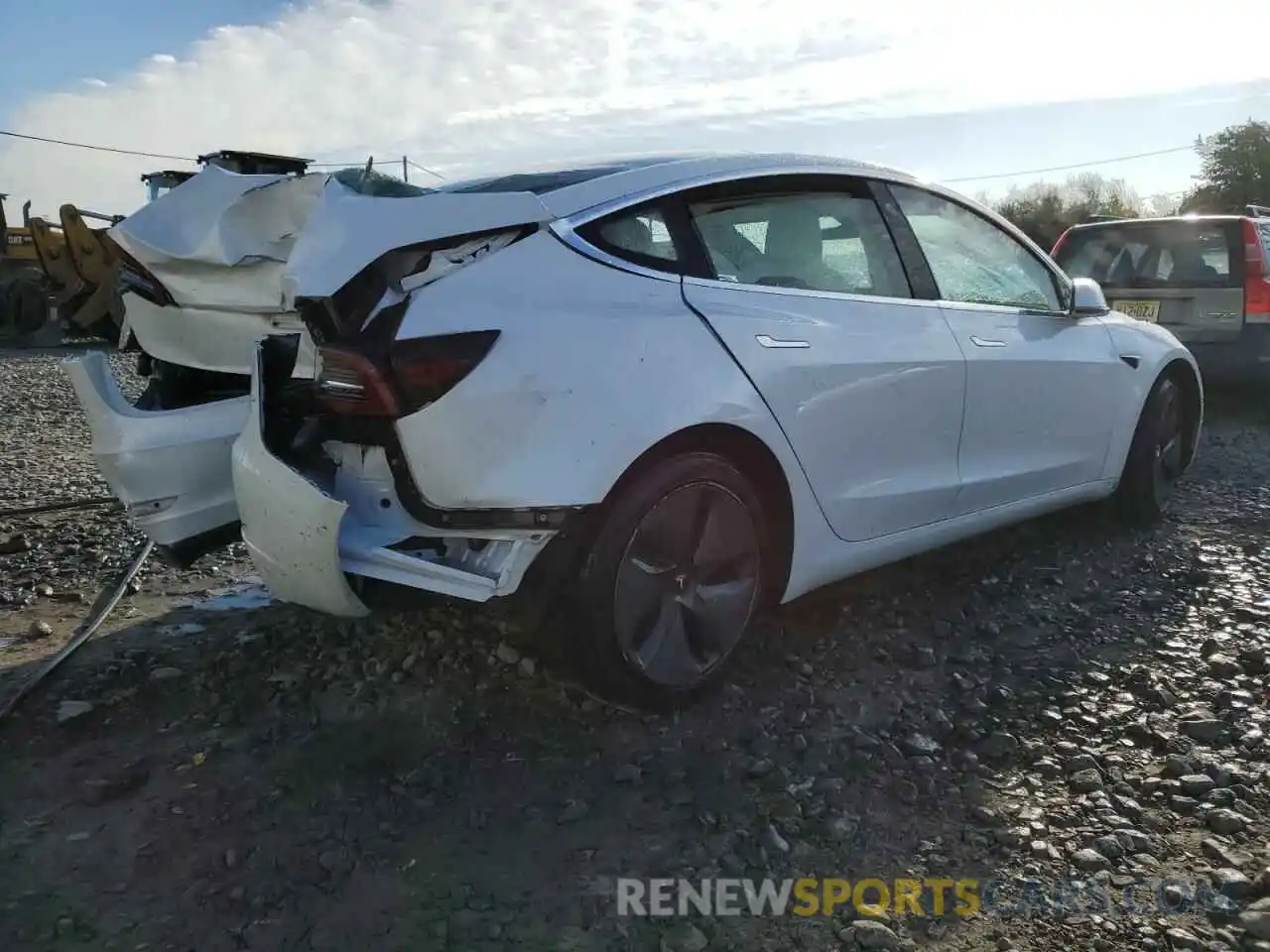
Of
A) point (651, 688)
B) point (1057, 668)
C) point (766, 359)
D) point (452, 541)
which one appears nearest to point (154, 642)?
point (452, 541)

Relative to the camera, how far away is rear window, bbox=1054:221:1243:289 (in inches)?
302

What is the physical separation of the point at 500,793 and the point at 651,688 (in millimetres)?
523

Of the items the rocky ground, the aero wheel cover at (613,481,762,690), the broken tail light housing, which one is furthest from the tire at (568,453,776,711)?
the broken tail light housing

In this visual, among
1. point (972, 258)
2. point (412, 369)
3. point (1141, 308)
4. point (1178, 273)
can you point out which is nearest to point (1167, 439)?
point (972, 258)

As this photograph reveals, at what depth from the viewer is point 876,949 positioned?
213 centimetres

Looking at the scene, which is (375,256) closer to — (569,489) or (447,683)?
(569,489)

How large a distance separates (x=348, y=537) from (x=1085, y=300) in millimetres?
3304

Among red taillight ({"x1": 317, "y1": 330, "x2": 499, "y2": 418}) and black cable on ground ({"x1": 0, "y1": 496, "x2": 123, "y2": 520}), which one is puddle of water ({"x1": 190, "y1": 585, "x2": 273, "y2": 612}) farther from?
red taillight ({"x1": 317, "y1": 330, "x2": 499, "y2": 418})

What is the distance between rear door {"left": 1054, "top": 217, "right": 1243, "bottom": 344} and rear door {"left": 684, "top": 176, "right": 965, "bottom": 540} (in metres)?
4.92

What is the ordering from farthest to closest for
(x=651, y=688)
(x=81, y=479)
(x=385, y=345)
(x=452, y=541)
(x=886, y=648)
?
1. (x=81, y=479)
2. (x=886, y=648)
3. (x=651, y=688)
4. (x=452, y=541)
5. (x=385, y=345)

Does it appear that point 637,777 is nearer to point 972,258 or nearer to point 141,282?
point 141,282

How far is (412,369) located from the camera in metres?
2.55

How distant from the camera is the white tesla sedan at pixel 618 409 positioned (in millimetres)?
2619

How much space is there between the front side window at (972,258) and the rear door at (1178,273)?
3.92 m
